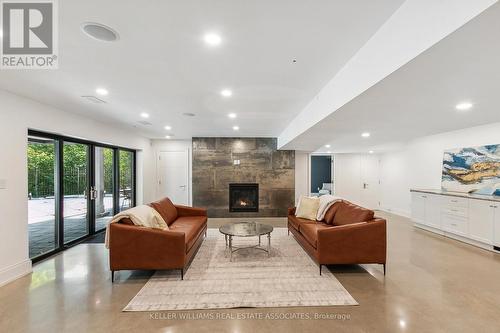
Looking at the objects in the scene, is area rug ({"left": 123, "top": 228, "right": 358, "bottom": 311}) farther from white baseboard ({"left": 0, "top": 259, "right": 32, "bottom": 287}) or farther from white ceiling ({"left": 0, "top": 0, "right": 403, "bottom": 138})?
white ceiling ({"left": 0, "top": 0, "right": 403, "bottom": 138})

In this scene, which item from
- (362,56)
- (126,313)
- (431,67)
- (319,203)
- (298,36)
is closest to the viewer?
(431,67)

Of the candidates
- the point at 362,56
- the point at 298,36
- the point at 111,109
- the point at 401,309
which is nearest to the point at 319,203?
the point at 401,309

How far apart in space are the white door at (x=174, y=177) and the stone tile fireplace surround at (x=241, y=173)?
2.23 feet

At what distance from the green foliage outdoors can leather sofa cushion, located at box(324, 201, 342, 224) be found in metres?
4.91

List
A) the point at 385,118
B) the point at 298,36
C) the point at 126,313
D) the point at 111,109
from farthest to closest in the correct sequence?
the point at 111,109, the point at 385,118, the point at 126,313, the point at 298,36

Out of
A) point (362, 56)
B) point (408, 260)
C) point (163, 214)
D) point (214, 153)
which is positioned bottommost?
point (408, 260)

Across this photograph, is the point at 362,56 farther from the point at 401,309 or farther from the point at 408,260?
the point at 408,260

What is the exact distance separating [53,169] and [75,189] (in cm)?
61

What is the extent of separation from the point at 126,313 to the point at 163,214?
6.42 feet

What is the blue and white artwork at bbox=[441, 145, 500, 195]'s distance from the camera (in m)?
4.37

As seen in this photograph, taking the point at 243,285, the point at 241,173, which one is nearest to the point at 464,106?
the point at 243,285

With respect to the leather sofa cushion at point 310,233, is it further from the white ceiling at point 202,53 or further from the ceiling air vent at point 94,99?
the ceiling air vent at point 94,99

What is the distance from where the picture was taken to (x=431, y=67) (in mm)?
1605

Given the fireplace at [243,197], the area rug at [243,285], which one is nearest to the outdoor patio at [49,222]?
the area rug at [243,285]
